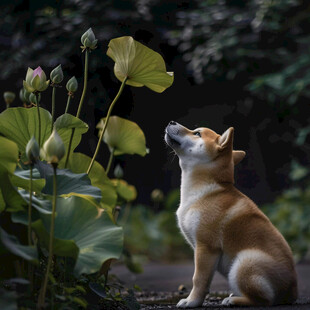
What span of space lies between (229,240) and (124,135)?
0.66 meters

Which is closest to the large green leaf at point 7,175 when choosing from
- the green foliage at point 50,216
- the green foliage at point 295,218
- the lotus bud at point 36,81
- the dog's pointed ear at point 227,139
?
the green foliage at point 50,216

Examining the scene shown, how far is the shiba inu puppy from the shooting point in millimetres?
2033

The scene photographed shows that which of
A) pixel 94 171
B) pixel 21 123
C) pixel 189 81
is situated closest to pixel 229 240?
pixel 94 171

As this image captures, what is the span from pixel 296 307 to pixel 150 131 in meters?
4.36

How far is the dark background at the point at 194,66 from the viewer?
5203mm

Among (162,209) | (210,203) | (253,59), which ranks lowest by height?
(162,209)

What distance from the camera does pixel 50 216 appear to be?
5.09ft

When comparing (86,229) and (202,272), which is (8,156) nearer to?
(86,229)

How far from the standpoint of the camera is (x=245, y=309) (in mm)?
1988

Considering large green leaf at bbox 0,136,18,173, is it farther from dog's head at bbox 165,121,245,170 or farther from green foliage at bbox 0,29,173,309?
dog's head at bbox 165,121,245,170

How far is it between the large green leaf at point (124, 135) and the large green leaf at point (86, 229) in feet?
2.57

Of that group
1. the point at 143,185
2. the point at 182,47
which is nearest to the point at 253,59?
the point at 182,47

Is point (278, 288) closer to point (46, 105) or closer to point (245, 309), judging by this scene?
point (245, 309)

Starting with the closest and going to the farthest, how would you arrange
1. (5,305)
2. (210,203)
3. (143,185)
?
(5,305) → (210,203) → (143,185)
